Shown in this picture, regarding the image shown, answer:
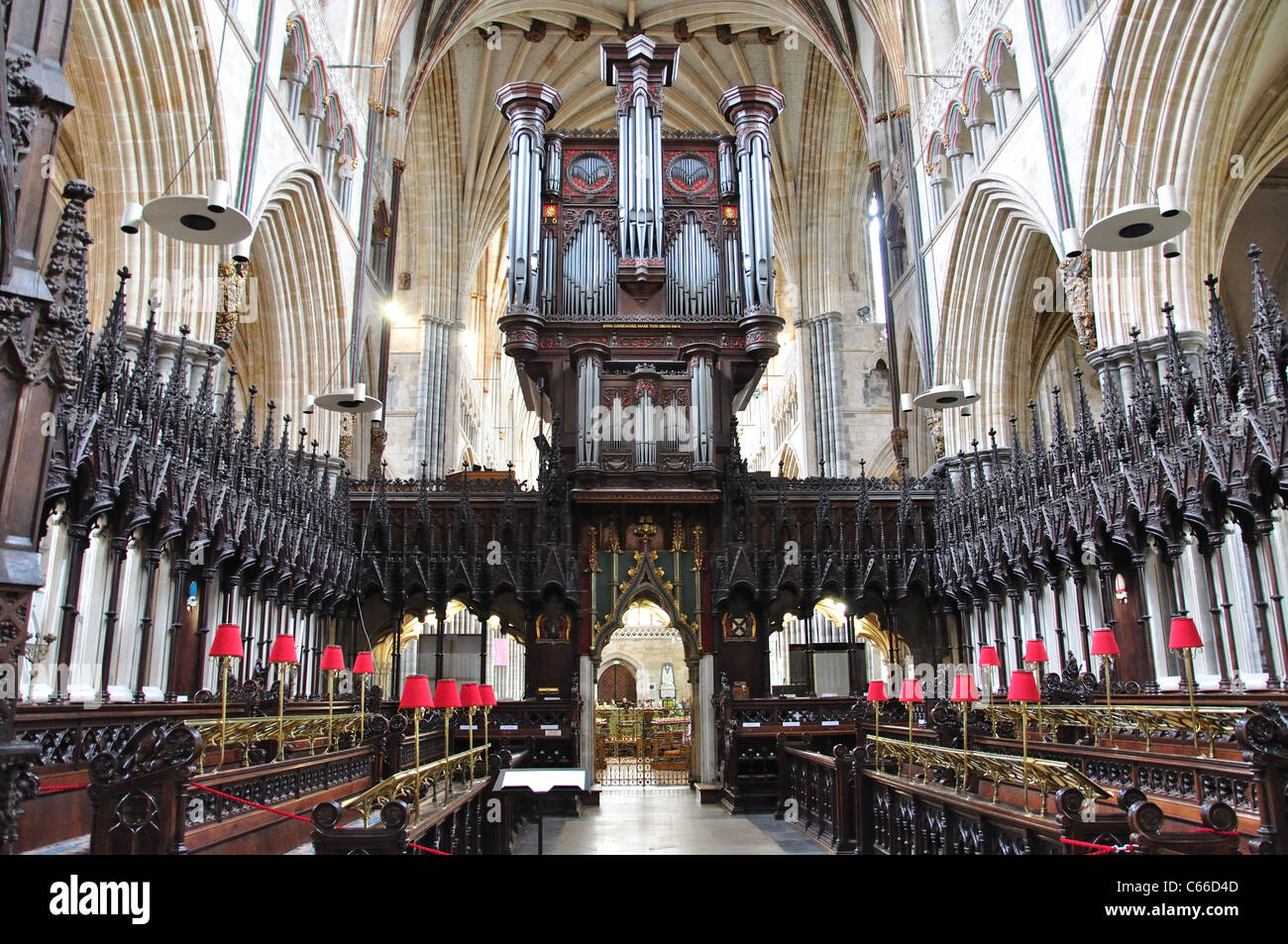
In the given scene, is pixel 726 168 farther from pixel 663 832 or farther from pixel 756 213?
pixel 663 832

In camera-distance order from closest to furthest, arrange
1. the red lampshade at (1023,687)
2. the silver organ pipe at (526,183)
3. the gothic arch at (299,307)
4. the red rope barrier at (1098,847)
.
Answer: the red rope barrier at (1098,847) < the red lampshade at (1023,687) < the gothic arch at (299,307) < the silver organ pipe at (526,183)

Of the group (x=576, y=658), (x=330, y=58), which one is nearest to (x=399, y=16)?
(x=330, y=58)

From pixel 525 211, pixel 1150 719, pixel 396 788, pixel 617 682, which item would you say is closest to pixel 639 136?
pixel 525 211

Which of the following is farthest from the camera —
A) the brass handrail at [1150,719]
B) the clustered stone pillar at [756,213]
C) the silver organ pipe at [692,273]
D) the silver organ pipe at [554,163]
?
the silver organ pipe at [554,163]

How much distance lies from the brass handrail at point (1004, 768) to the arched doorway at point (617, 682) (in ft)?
88.2

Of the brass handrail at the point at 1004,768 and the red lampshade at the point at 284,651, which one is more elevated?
the red lampshade at the point at 284,651

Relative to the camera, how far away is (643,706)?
28156 mm

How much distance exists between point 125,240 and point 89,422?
5226 millimetres

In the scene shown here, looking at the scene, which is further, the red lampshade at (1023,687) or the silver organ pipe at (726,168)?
the silver organ pipe at (726,168)

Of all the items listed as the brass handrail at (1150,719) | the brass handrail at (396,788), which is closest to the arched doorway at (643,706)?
the brass handrail at (1150,719)

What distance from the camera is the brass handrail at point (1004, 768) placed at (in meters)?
4.86

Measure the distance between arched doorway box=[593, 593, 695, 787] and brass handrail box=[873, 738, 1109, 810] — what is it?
30.4ft

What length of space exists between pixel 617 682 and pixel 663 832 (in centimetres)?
2483

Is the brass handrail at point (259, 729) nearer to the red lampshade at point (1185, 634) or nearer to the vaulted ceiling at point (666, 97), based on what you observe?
the red lampshade at point (1185, 634)
